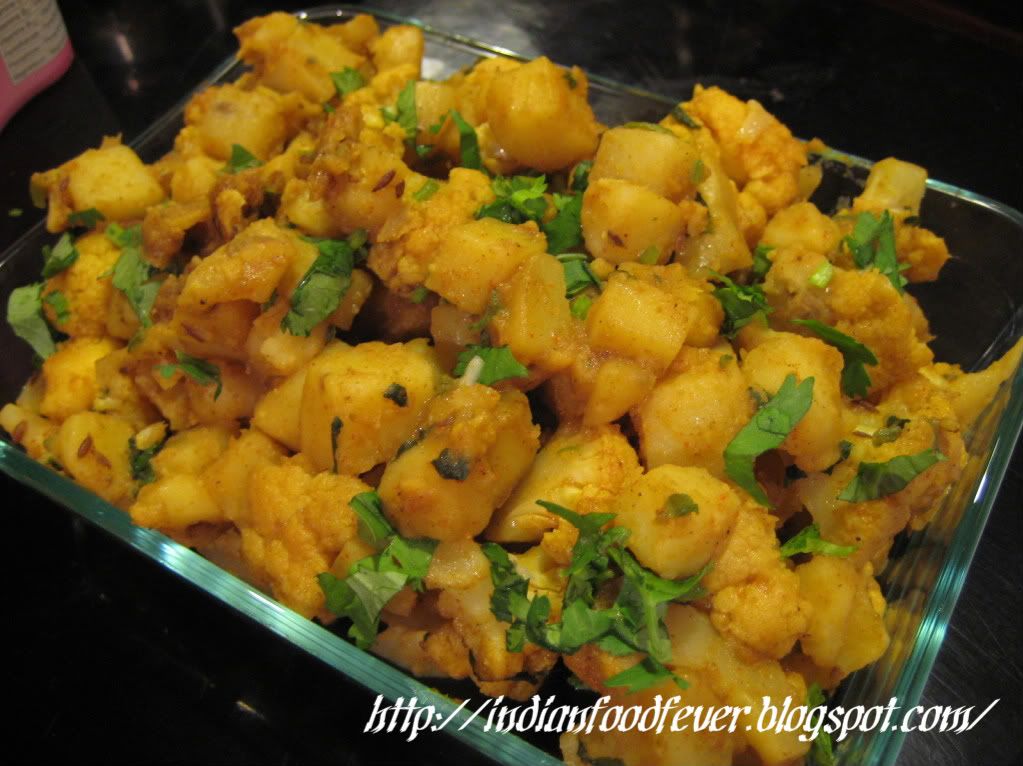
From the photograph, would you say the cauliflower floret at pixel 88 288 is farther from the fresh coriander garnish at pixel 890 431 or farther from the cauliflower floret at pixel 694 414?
the fresh coriander garnish at pixel 890 431

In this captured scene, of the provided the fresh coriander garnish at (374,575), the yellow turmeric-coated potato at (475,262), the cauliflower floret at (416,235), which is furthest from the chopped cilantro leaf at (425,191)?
the fresh coriander garnish at (374,575)

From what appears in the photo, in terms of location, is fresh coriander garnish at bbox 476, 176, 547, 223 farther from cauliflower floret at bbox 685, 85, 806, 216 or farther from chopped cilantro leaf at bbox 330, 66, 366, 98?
chopped cilantro leaf at bbox 330, 66, 366, 98

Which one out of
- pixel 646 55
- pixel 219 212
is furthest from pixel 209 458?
pixel 646 55

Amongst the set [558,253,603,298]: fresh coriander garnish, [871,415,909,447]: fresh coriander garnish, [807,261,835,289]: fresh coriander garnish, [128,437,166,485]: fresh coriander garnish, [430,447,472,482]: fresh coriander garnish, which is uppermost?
[807,261,835,289]: fresh coriander garnish

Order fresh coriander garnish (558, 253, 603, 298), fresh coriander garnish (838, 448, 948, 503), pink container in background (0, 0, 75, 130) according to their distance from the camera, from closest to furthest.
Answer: fresh coriander garnish (838, 448, 948, 503)
fresh coriander garnish (558, 253, 603, 298)
pink container in background (0, 0, 75, 130)

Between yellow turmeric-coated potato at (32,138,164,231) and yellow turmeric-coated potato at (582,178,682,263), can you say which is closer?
yellow turmeric-coated potato at (582,178,682,263)

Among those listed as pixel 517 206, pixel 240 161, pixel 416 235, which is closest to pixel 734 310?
pixel 517 206

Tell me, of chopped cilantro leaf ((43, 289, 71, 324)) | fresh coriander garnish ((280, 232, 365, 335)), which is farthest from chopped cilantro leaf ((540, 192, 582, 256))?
chopped cilantro leaf ((43, 289, 71, 324))
